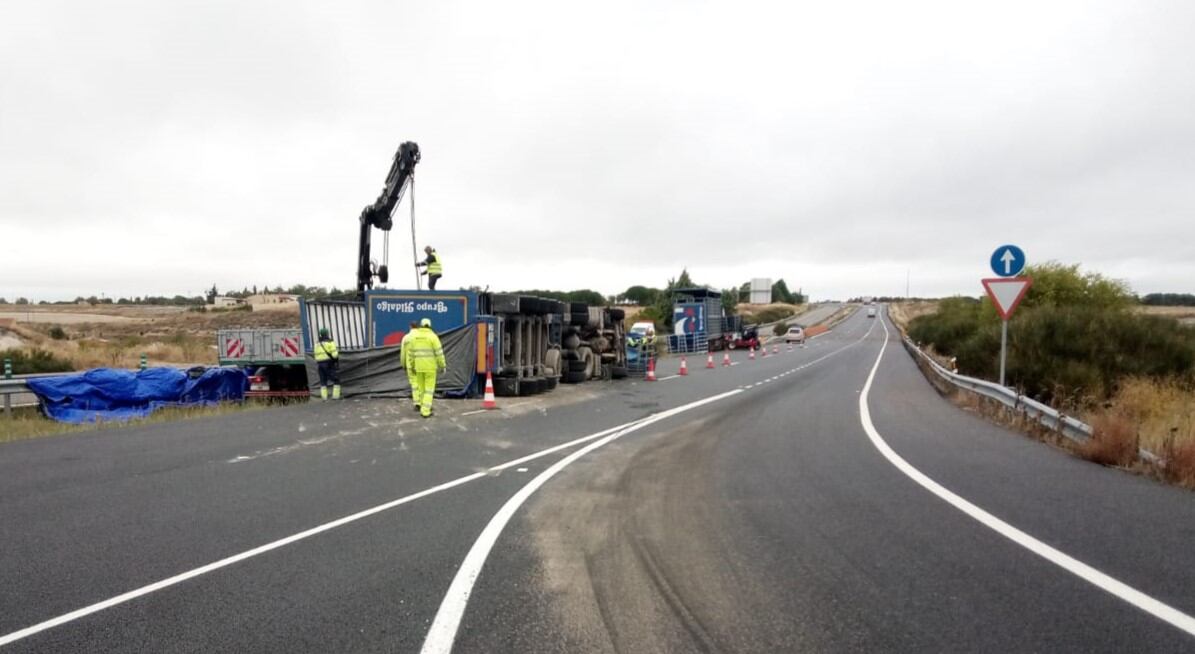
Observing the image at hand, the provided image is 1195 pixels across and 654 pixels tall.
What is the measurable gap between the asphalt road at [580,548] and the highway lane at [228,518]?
1.1 inches

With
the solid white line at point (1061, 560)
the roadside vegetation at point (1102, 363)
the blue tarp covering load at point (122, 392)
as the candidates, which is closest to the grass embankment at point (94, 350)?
the blue tarp covering load at point (122, 392)

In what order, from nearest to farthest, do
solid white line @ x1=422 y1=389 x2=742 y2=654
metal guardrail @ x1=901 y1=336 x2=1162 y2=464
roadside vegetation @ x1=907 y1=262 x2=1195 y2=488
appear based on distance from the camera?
solid white line @ x1=422 y1=389 x2=742 y2=654 < metal guardrail @ x1=901 y1=336 x2=1162 y2=464 < roadside vegetation @ x1=907 y1=262 x2=1195 y2=488

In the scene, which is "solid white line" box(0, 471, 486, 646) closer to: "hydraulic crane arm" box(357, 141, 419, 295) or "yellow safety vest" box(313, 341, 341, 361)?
"yellow safety vest" box(313, 341, 341, 361)

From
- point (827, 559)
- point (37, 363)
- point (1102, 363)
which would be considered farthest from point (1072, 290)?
point (37, 363)

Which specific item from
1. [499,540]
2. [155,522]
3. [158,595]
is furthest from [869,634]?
[155,522]

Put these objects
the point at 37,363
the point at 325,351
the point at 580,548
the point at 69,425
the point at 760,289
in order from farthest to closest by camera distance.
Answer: the point at 760,289 → the point at 37,363 → the point at 325,351 → the point at 69,425 → the point at 580,548

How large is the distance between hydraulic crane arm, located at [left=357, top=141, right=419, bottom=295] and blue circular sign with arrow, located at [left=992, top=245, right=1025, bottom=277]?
44.6 feet

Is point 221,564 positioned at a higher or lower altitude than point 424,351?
lower

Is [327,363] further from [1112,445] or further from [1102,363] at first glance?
[1102,363]

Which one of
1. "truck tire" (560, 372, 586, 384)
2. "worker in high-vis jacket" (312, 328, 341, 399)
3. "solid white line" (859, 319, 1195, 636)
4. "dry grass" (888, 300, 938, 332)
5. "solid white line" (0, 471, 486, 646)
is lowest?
"dry grass" (888, 300, 938, 332)

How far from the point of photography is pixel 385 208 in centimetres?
1786

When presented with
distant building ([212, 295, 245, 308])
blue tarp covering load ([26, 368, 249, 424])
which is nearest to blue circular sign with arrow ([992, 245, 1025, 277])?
blue tarp covering load ([26, 368, 249, 424])

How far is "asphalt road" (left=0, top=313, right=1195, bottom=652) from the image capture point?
3.44 meters

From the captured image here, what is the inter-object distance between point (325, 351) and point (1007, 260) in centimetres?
1382
